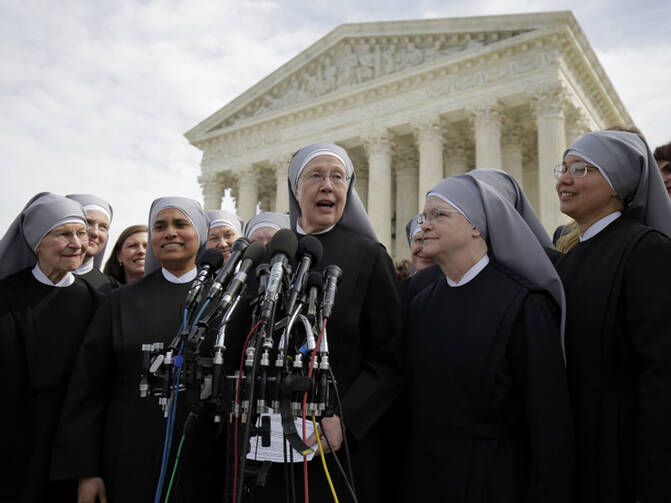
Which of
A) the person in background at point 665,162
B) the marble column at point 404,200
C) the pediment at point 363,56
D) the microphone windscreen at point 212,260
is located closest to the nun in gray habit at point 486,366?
the microphone windscreen at point 212,260

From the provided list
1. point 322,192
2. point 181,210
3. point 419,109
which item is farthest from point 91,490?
point 419,109

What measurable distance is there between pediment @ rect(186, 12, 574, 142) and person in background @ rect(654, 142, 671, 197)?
1975 cm

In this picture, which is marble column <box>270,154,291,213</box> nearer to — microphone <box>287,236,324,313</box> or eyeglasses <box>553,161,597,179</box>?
eyeglasses <box>553,161,597,179</box>

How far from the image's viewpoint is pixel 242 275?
7.20 ft

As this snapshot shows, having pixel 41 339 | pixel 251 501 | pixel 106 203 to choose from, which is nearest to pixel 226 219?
pixel 106 203

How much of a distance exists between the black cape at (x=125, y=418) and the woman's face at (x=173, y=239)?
233 mm

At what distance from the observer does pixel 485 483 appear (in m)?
2.63

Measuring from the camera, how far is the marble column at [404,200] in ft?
88.2

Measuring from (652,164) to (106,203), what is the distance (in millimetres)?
5932

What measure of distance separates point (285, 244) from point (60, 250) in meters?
2.54

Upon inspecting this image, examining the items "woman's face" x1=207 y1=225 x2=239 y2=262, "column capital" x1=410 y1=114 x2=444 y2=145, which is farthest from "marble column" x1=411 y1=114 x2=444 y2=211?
"woman's face" x1=207 y1=225 x2=239 y2=262

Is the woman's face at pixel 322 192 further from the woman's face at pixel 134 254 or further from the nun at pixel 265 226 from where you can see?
the woman's face at pixel 134 254

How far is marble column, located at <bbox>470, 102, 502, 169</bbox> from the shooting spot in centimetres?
2169

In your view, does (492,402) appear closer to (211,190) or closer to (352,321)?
(352,321)
